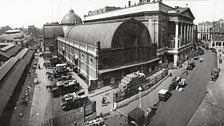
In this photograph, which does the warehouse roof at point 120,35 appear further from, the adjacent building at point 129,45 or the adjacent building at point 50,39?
the adjacent building at point 50,39

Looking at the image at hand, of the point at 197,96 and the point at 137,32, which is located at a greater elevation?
the point at 137,32

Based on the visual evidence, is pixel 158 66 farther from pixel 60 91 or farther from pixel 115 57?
pixel 60 91

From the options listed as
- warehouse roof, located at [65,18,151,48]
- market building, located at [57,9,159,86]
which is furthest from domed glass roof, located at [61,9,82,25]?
warehouse roof, located at [65,18,151,48]

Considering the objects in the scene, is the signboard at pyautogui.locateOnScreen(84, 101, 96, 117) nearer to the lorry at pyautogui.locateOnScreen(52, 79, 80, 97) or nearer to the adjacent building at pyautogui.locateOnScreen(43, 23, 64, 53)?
→ the lorry at pyautogui.locateOnScreen(52, 79, 80, 97)

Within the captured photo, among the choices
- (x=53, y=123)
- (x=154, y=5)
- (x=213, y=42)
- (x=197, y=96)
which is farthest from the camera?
(x=213, y=42)

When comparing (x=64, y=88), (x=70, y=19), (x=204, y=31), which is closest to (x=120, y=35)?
(x=64, y=88)

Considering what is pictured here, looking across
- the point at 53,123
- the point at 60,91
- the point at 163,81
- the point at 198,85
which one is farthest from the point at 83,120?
the point at 198,85

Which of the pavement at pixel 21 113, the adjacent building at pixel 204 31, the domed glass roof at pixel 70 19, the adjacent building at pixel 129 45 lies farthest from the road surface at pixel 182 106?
the adjacent building at pixel 204 31

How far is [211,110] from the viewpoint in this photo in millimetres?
20031

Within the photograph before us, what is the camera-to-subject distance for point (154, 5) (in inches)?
1734

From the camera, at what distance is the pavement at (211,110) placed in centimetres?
1742

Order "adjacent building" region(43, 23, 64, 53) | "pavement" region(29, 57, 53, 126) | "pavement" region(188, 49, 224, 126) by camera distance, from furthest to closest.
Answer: "adjacent building" region(43, 23, 64, 53) < "pavement" region(29, 57, 53, 126) < "pavement" region(188, 49, 224, 126)

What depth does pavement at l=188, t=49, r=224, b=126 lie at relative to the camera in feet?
57.2

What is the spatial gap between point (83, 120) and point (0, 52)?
40.1 m
